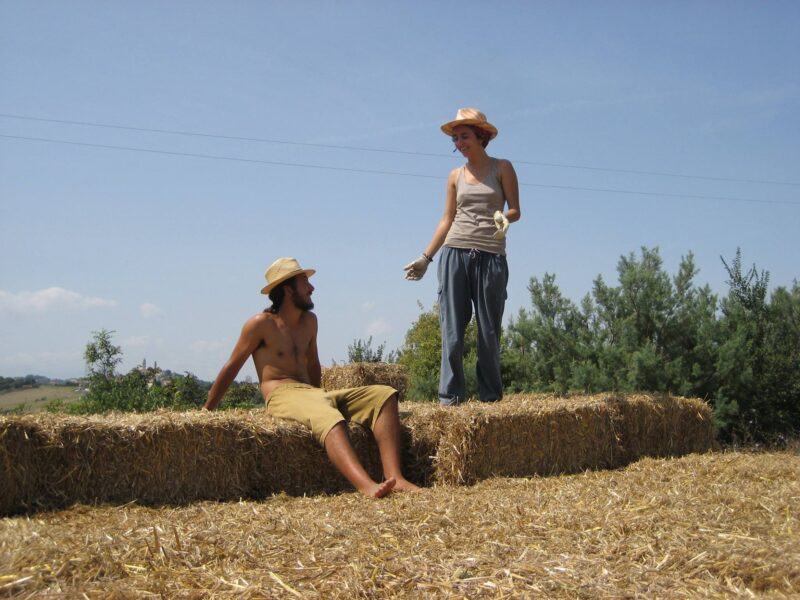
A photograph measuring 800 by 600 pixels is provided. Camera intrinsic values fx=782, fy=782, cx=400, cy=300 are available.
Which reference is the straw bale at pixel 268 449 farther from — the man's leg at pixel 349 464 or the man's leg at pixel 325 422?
the man's leg at pixel 349 464

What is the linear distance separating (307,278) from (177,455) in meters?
1.46

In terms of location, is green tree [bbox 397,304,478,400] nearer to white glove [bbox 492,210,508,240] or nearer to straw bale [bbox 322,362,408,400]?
straw bale [bbox 322,362,408,400]

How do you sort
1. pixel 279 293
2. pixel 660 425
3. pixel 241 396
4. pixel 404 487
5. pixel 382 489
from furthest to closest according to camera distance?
pixel 241 396 < pixel 660 425 < pixel 279 293 < pixel 404 487 < pixel 382 489

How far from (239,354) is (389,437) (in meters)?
1.08

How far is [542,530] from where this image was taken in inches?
111

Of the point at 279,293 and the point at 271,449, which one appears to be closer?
the point at 271,449

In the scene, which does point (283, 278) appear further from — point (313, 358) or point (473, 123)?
point (473, 123)

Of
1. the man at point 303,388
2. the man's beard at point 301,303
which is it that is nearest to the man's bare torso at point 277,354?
the man at point 303,388

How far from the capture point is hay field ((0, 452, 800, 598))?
220 centimetres

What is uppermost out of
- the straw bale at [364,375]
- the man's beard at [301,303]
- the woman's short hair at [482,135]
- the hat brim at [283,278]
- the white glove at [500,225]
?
the woman's short hair at [482,135]

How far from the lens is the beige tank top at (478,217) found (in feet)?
16.7

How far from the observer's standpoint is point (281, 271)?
4.84 m

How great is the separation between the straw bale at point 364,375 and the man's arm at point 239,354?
2657mm

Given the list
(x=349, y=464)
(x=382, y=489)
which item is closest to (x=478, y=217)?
(x=349, y=464)
